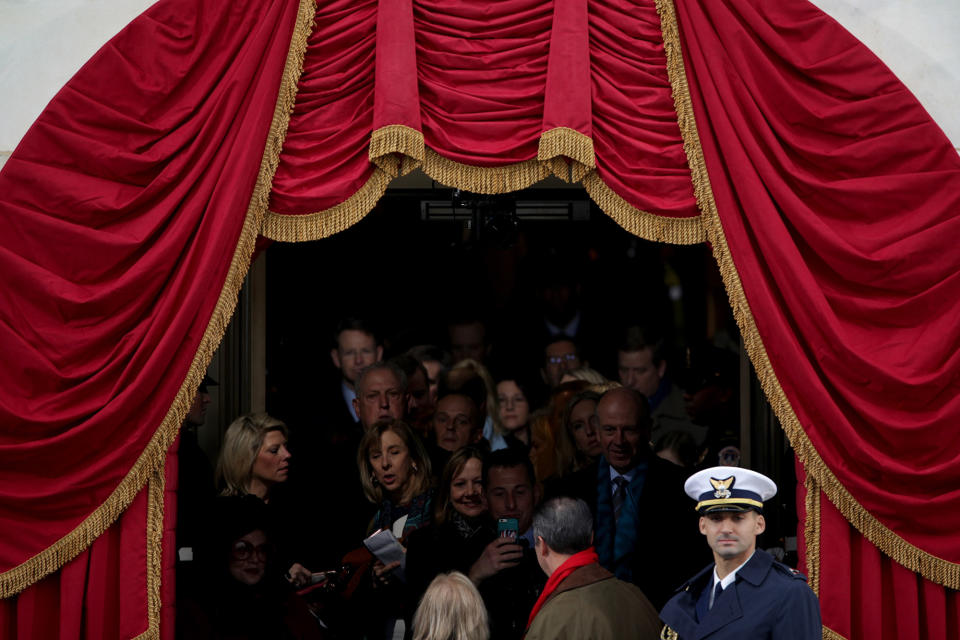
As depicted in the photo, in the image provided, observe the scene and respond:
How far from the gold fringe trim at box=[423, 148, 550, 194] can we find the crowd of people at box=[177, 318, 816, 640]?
46.2 inches

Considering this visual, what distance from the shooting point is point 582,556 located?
5.14 metres

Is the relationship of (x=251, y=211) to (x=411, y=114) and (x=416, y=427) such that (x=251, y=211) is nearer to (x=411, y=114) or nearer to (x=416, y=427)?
(x=411, y=114)

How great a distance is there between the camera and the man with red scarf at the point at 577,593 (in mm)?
4918

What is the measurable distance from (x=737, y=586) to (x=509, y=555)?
137cm

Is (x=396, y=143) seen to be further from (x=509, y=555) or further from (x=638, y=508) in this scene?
(x=638, y=508)

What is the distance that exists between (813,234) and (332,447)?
9.88 feet

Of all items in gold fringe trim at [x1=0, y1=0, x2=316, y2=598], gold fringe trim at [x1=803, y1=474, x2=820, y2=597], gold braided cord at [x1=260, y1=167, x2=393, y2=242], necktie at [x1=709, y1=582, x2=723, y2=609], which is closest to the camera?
necktie at [x1=709, y1=582, x2=723, y2=609]

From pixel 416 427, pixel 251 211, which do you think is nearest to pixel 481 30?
pixel 251 211

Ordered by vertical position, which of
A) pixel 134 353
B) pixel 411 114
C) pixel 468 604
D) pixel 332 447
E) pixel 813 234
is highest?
pixel 411 114

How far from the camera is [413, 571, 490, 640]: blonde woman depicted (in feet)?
16.7

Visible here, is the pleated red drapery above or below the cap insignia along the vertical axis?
above

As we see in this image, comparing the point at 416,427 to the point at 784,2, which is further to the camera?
the point at 416,427

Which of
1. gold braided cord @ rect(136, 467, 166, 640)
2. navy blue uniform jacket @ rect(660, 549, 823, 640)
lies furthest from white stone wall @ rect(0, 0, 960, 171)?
navy blue uniform jacket @ rect(660, 549, 823, 640)

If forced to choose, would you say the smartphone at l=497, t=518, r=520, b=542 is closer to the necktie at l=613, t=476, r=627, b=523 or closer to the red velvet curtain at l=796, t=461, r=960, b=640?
the necktie at l=613, t=476, r=627, b=523
